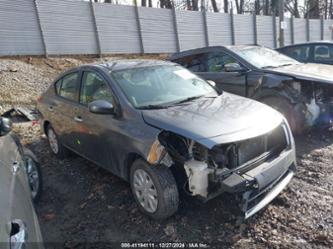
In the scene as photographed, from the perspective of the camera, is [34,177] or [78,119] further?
[78,119]

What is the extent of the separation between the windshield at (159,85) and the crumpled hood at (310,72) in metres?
1.80

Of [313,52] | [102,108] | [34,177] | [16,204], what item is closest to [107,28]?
[313,52]

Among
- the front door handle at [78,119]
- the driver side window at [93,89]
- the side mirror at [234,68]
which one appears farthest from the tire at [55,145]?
the side mirror at [234,68]

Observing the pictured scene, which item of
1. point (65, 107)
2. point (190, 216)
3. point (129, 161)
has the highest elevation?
point (65, 107)

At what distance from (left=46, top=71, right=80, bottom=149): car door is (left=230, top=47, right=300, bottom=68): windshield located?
3.18 meters

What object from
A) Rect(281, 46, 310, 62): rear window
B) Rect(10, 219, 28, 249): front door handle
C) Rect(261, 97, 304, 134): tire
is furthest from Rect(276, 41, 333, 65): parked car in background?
Rect(10, 219, 28, 249): front door handle

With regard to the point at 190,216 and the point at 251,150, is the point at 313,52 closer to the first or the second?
the point at 251,150

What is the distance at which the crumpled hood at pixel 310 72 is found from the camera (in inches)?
216

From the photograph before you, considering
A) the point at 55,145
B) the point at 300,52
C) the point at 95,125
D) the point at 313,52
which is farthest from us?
the point at 300,52

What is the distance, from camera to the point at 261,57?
6.70 m

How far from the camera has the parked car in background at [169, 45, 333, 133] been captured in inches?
219

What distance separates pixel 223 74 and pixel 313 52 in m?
3.30

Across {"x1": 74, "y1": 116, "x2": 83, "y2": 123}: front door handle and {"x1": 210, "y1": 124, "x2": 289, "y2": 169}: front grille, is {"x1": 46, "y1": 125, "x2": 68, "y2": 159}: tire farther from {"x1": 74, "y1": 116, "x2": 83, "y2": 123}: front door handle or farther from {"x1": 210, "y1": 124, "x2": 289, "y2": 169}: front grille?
{"x1": 210, "y1": 124, "x2": 289, "y2": 169}: front grille

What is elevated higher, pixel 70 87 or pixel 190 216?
pixel 70 87
